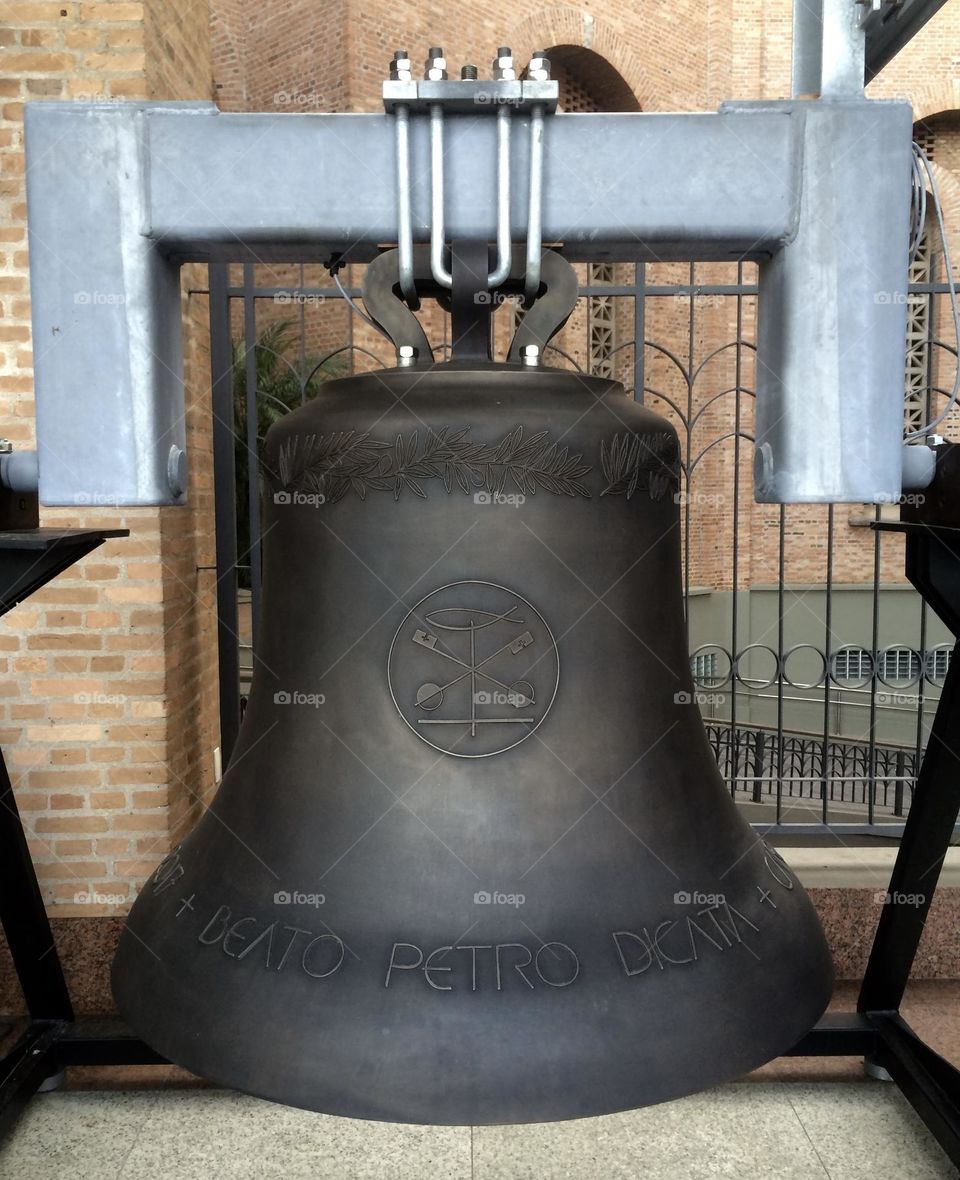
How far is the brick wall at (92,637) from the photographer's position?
107 inches

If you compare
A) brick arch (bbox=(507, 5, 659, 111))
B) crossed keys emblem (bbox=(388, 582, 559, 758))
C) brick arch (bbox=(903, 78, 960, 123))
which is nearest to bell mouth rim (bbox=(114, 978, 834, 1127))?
crossed keys emblem (bbox=(388, 582, 559, 758))

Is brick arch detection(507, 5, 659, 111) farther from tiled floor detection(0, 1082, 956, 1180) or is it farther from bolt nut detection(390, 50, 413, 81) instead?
bolt nut detection(390, 50, 413, 81)

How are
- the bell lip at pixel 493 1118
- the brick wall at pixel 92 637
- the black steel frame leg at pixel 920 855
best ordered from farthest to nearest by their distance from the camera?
1. the brick wall at pixel 92 637
2. the black steel frame leg at pixel 920 855
3. the bell lip at pixel 493 1118

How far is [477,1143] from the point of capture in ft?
8.40

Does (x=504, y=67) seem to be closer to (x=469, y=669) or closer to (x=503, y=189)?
(x=503, y=189)

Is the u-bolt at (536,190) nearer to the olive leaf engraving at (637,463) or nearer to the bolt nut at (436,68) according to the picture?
the bolt nut at (436,68)

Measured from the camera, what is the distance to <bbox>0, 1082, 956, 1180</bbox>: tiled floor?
7.98 ft

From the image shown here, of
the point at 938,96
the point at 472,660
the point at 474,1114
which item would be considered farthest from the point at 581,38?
the point at 474,1114

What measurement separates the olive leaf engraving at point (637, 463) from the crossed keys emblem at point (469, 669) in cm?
17

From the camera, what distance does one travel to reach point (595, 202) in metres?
0.97

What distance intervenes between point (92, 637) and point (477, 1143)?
5.80 feet

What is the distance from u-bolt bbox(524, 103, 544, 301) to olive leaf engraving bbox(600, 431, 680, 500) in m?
0.22

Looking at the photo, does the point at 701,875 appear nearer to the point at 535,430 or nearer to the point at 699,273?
the point at 535,430

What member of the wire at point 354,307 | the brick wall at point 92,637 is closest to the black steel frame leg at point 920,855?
the wire at point 354,307
